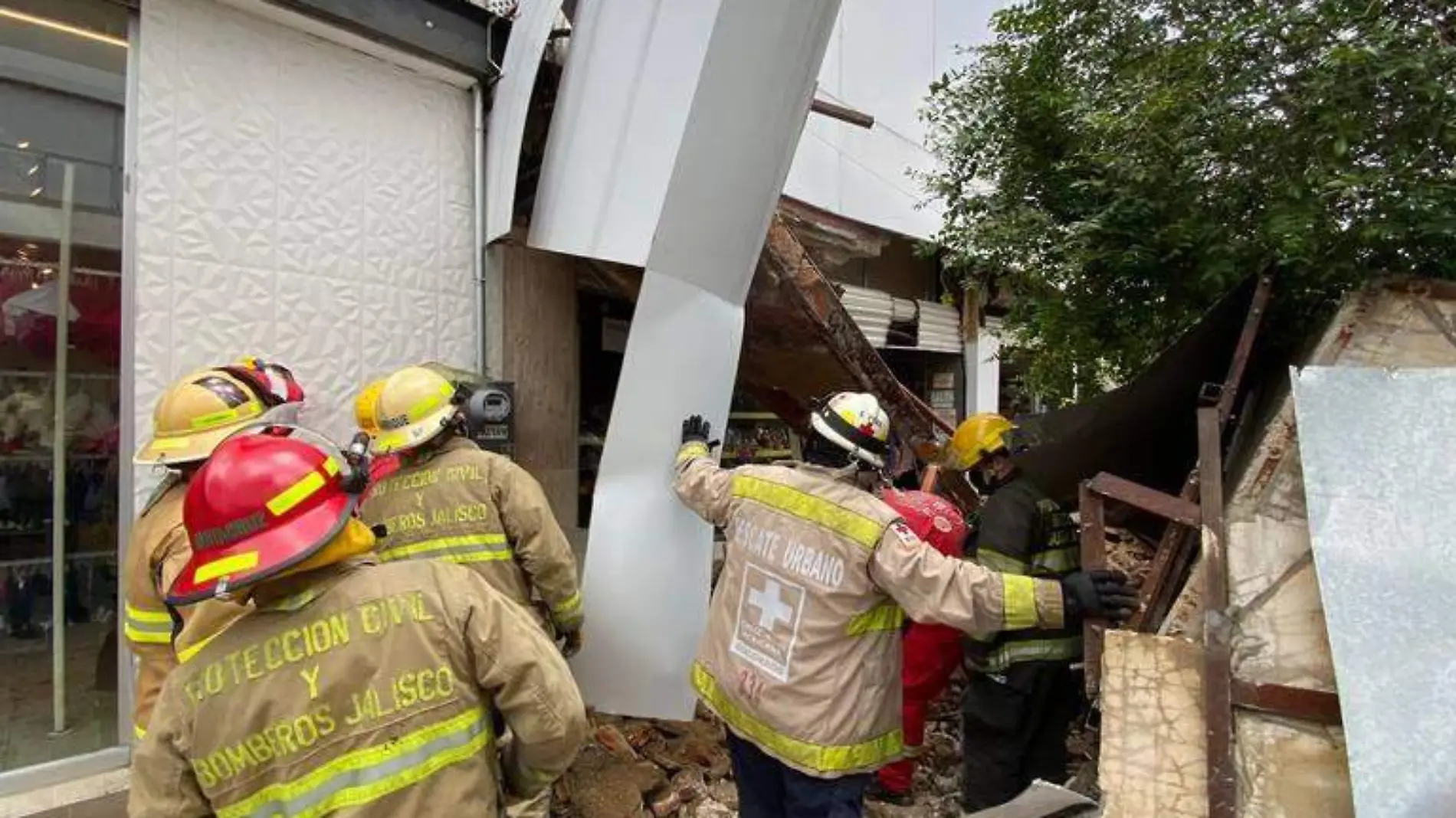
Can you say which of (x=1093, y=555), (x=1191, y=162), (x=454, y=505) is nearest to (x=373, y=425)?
(x=454, y=505)

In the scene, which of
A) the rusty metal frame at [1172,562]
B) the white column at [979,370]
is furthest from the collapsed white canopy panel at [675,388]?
the white column at [979,370]

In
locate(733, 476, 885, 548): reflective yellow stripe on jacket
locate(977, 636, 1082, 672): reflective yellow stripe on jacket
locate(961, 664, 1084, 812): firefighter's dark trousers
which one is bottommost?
locate(961, 664, 1084, 812): firefighter's dark trousers

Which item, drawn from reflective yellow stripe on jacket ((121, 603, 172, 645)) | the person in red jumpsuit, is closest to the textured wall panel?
the person in red jumpsuit

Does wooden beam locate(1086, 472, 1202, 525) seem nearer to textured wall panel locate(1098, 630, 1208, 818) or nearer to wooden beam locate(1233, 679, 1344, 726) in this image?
textured wall panel locate(1098, 630, 1208, 818)

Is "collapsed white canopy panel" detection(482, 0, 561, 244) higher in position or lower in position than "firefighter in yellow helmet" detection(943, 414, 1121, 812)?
higher

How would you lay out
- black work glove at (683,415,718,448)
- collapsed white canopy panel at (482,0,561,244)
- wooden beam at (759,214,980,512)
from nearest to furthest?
1. black work glove at (683,415,718,448)
2. collapsed white canopy panel at (482,0,561,244)
3. wooden beam at (759,214,980,512)

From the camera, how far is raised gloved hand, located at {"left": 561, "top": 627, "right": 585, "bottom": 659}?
3.28 metres

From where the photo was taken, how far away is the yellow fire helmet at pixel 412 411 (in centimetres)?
298

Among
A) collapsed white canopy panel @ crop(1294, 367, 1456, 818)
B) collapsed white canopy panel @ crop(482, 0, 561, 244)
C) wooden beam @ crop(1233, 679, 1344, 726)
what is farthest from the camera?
collapsed white canopy panel @ crop(482, 0, 561, 244)

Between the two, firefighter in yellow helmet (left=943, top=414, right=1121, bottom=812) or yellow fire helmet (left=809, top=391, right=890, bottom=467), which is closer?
yellow fire helmet (left=809, top=391, right=890, bottom=467)

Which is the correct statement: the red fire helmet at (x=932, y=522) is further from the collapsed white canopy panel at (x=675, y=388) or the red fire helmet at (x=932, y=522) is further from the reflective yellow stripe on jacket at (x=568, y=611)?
the reflective yellow stripe on jacket at (x=568, y=611)

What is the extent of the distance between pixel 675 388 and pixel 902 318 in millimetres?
6331

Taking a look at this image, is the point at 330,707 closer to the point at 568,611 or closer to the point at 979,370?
the point at 568,611

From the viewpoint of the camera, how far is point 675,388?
3.32m
